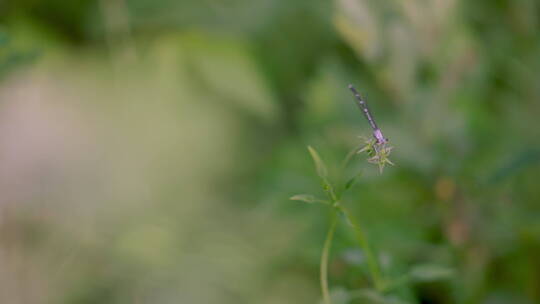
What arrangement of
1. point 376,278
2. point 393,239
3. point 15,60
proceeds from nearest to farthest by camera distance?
point 376,278, point 15,60, point 393,239

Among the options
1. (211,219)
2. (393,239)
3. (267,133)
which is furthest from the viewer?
(267,133)

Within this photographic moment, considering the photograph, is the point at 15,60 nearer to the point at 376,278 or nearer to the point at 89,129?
the point at 89,129

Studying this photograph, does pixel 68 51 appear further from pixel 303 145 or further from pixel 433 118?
pixel 433 118

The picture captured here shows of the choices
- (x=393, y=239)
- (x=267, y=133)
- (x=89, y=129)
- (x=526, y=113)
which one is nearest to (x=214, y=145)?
(x=267, y=133)

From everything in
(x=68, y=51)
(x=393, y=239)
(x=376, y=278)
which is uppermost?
(x=68, y=51)

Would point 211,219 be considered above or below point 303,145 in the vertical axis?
below

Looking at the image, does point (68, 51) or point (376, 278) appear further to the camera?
point (68, 51)
